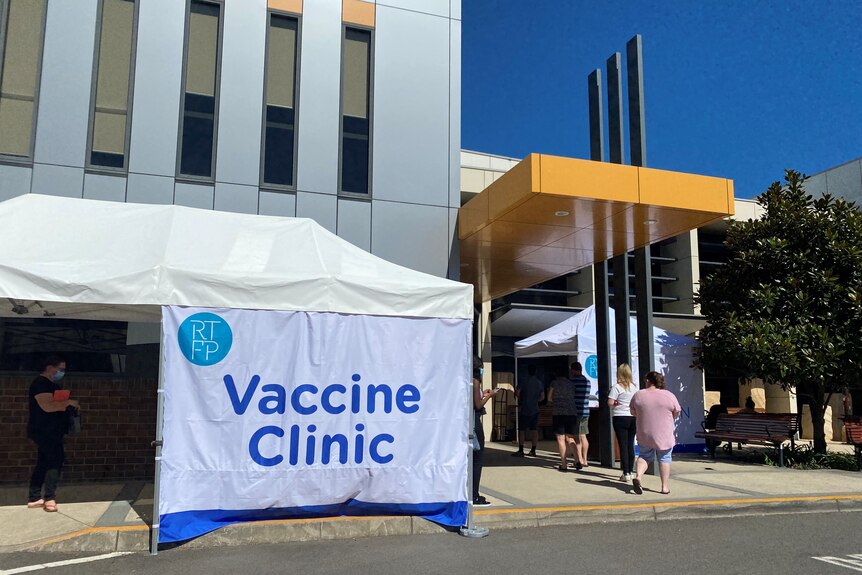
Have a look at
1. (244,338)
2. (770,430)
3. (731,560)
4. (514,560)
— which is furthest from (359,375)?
(770,430)

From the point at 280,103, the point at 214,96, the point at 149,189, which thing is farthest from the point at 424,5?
the point at 149,189

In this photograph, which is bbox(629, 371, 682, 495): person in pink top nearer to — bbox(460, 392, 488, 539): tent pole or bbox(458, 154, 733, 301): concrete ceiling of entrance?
bbox(458, 154, 733, 301): concrete ceiling of entrance

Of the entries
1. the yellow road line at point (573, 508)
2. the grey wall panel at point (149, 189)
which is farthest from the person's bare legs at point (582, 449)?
the grey wall panel at point (149, 189)

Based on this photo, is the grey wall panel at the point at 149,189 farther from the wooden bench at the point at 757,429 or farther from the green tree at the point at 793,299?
the wooden bench at the point at 757,429

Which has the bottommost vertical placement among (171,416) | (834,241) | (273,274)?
(171,416)

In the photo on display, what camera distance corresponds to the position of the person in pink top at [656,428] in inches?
356

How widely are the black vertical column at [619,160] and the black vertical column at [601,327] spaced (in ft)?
1.48

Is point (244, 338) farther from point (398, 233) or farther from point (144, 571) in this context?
point (398, 233)

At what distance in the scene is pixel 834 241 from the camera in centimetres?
1266

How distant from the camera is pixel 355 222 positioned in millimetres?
10727

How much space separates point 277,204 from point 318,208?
61cm

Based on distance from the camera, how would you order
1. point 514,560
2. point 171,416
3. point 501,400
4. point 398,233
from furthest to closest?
1. point 501,400
2. point 398,233
3. point 171,416
4. point 514,560

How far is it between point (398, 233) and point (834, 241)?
314 inches

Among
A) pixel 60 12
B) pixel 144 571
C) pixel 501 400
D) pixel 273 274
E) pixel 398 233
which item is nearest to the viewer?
pixel 144 571
